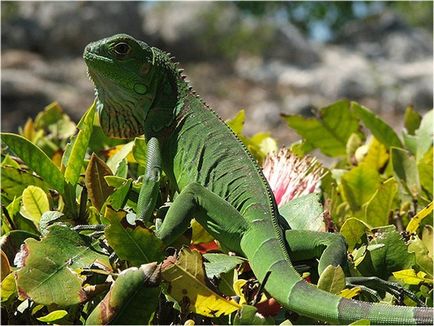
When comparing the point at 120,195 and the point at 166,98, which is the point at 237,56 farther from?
the point at 120,195

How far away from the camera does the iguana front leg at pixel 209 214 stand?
2459 mm

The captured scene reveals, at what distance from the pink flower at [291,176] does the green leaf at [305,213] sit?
0.08 m

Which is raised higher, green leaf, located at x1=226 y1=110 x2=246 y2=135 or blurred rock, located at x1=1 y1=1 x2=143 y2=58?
green leaf, located at x1=226 y1=110 x2=246 y2=135

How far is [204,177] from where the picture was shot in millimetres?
2877

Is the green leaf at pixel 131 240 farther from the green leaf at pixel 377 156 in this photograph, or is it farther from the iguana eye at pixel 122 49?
the green leaf at pixel 377 156

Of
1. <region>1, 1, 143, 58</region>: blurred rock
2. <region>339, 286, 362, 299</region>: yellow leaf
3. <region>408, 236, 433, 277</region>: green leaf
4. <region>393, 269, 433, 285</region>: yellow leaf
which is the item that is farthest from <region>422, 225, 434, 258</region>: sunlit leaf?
<region>1, 1, 143, 58</region>: blurred rock

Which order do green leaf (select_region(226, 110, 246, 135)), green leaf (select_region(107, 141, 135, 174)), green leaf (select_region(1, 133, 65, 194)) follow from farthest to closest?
green leaf (select_region(226, 110, 246, 135)) < green leaf (select_region(107, 141, 135, 174)) < green leaf (select_region(1, 133, 65, 194))

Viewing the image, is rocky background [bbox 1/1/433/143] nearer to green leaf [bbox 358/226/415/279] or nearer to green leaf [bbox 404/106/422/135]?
green leaf [bbox 404/106/422/135]

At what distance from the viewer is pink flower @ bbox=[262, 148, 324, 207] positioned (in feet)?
8.89

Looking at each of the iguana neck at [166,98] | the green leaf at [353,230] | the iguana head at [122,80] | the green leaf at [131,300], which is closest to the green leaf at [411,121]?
the iguana neck at [166,98]

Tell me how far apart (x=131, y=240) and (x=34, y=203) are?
556mm

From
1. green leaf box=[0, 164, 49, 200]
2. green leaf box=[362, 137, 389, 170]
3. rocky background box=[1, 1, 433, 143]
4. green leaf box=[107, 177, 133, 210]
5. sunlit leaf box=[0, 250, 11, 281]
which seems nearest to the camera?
sunlit leaf box=[0, 250, 11, 281]

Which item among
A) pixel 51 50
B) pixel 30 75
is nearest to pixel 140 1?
pixel 51 50

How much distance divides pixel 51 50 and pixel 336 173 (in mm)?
19437
